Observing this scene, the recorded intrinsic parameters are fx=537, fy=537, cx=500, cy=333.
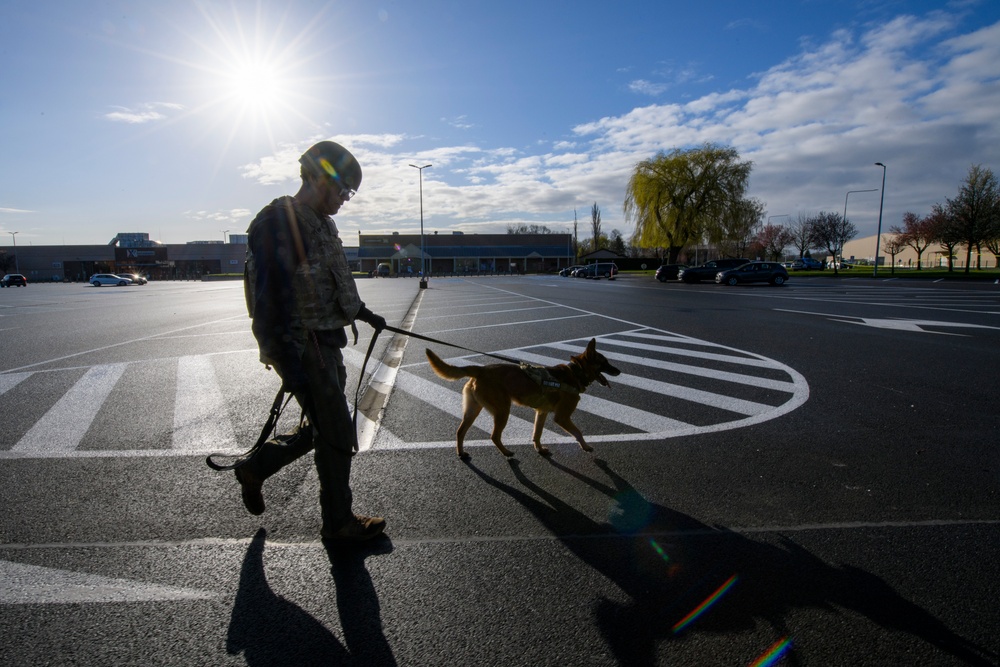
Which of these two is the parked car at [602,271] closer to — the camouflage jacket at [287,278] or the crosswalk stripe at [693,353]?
the crosswalk stripe at [693,353]

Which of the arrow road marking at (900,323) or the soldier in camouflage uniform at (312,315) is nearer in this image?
the soldier in camouflage uniform at (312,315)

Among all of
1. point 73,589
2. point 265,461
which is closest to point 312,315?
point 265,461

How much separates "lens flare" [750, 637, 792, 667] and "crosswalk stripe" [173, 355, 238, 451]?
13.1 feet

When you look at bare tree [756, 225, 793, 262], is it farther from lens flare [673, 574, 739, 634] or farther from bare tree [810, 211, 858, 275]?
lens flare [673, 574, 739, 634]

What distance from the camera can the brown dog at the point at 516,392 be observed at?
158 inches

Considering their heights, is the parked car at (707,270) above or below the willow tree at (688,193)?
below

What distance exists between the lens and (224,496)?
11.4ft

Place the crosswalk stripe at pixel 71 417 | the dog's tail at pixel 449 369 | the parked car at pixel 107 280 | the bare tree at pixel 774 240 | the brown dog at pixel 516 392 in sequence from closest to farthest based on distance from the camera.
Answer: the dog's tail at pixel 449 369 → the brown dog at pixel 516 392 → the crosswalk stripe at pixel 71 417 → the parked car at pixel 107 280 → the bare tree at pixel 774 240

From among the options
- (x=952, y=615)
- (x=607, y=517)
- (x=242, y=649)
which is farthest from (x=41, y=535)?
(x=952, y=615)

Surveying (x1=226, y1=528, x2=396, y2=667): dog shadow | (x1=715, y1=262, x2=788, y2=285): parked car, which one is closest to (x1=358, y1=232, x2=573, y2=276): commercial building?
(x1=715, y1=262, x2=788, y2=285): parked car

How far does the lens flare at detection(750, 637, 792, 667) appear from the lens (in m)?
2.00

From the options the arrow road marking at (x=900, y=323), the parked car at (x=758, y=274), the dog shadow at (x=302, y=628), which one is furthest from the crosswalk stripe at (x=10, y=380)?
→ the parked car at (x=758, y=274)

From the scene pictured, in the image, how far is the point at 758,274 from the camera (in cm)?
3572

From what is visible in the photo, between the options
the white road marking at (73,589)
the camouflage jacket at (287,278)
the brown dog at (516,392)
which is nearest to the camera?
the white road marking at (73,589)
